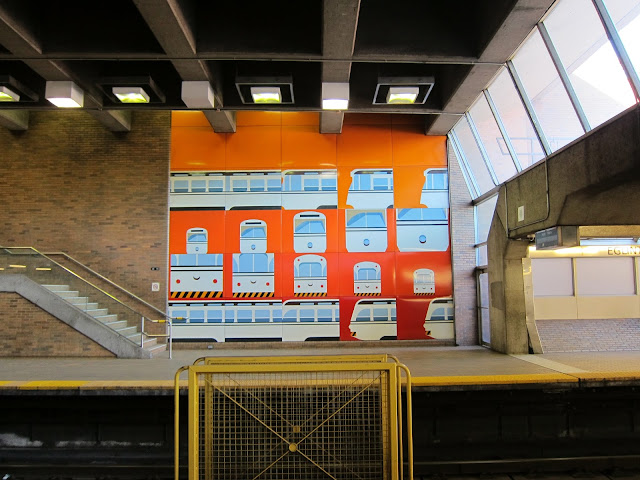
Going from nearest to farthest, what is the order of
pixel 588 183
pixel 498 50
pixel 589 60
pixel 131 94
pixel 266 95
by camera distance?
pixel 589 60 < pixel 588 183 < pixel 498 50 < pixel 266 95 < pixel 131 94

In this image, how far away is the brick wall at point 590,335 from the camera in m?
11.3

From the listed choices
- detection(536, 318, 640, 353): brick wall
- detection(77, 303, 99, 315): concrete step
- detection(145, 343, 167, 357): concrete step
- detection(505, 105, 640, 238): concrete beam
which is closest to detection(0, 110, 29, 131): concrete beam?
detection(77, 303, 99, 315): concrete step

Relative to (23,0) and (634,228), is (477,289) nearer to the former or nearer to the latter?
(634,228)

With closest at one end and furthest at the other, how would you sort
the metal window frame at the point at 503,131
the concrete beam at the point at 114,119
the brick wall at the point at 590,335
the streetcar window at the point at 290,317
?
the metal window frame at the point at 503,131, the brick wall at the point at 590,335, the concrete beam at the point at 114,119, the streetcar window at the point at 290,317

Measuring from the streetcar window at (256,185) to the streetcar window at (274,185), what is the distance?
19 cm

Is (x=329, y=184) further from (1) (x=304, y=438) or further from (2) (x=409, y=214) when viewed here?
(1) (x=304, y=438)

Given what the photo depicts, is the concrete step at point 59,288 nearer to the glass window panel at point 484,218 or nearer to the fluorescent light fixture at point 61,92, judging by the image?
the fluorescent light fixture at point 61,92

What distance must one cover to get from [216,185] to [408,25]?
6.99 metres

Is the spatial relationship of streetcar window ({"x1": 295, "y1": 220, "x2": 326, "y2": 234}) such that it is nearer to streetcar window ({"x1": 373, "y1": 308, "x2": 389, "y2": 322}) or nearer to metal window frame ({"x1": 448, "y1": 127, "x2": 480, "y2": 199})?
streetcar window ({"x1": 373, "y1": 308, "x2": 389, "y2": 322})

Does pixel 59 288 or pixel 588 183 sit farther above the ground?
pixel 588 183

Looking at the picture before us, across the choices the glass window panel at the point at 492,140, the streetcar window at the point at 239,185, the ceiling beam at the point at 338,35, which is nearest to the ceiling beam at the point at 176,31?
the ceiling beam at the point at 338,35

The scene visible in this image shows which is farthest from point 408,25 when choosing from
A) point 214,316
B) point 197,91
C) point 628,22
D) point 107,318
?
point 107,318

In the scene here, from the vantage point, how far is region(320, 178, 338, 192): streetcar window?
12.8m

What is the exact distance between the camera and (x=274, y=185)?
12.8 meters
